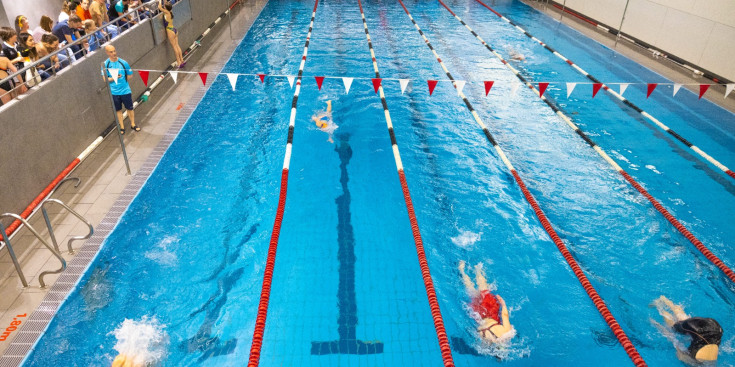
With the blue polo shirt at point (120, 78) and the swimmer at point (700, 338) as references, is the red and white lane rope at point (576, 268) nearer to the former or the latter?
the swimmer at point (700, 338)

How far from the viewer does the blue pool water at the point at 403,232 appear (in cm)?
414

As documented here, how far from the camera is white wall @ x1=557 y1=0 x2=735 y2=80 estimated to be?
986 centimetres

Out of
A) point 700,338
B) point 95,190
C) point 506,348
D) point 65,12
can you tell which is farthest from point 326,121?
point 700,338

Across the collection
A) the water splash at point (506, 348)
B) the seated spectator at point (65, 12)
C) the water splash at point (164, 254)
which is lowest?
the water splash at point (506, 348)

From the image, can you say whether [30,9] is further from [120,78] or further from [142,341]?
[142,341]

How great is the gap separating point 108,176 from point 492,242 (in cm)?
531

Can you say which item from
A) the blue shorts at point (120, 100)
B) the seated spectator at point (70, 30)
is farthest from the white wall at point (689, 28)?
the seated spectator at point (70, 30)

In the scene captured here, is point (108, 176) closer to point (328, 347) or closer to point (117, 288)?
point (117, 288)

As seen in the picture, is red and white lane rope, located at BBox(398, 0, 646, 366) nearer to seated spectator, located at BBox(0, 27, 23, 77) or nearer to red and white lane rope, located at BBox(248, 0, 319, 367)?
red and white lane rope, located at BBox(248, 0, 319, 367)

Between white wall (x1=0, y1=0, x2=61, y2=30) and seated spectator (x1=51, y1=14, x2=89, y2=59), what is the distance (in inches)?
106

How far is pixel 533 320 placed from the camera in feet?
14.4

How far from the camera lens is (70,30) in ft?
23.4

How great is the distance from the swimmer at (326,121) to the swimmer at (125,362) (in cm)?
463

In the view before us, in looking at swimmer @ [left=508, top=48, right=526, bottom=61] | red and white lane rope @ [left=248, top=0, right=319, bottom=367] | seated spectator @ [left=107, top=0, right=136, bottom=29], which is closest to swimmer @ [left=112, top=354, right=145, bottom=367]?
red and white lane rope @ [left=248, top=0, right=319, bottom=367]
